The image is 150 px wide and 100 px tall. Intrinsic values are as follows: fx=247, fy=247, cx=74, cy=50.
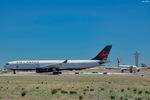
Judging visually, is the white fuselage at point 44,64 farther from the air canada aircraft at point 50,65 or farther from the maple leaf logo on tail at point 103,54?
the maple leaf logo on tail at point 103,54

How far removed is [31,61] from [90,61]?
16278 mm

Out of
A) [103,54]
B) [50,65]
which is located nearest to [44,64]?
[50,65]

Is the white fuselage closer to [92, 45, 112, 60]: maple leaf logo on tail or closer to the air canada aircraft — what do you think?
the air canada aircraft

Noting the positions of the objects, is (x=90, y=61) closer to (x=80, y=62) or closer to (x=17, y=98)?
(x=80, y=62)

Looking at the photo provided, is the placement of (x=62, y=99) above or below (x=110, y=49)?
below

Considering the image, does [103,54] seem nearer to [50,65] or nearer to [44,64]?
[50,65]

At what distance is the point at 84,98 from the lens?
17062 mm

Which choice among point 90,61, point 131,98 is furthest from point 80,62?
point 131,98

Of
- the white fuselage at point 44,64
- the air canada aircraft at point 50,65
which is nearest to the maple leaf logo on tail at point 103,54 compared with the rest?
the air canada aircraft at point 50,65

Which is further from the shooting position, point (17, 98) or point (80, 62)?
point (80, 62)

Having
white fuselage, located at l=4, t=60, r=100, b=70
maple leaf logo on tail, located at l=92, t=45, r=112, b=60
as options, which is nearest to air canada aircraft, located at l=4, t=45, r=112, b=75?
white fuselage, located at l=4, t=60, r=100, b=70

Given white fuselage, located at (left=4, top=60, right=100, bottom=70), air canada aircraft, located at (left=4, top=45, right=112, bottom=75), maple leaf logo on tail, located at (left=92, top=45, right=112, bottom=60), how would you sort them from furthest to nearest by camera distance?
maple leaf logo on tail, located at (left=92, top=45, right=112, bottom=60) < white fuselage, located at (left=4, top=60, right=100, bottom=70) < air canada aircraft, located at (left=4, top=45, right=112, bottom=75)

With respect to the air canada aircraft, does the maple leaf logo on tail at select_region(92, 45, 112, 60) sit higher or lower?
higher

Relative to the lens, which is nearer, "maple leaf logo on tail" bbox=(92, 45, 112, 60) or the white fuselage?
the white fuselage
